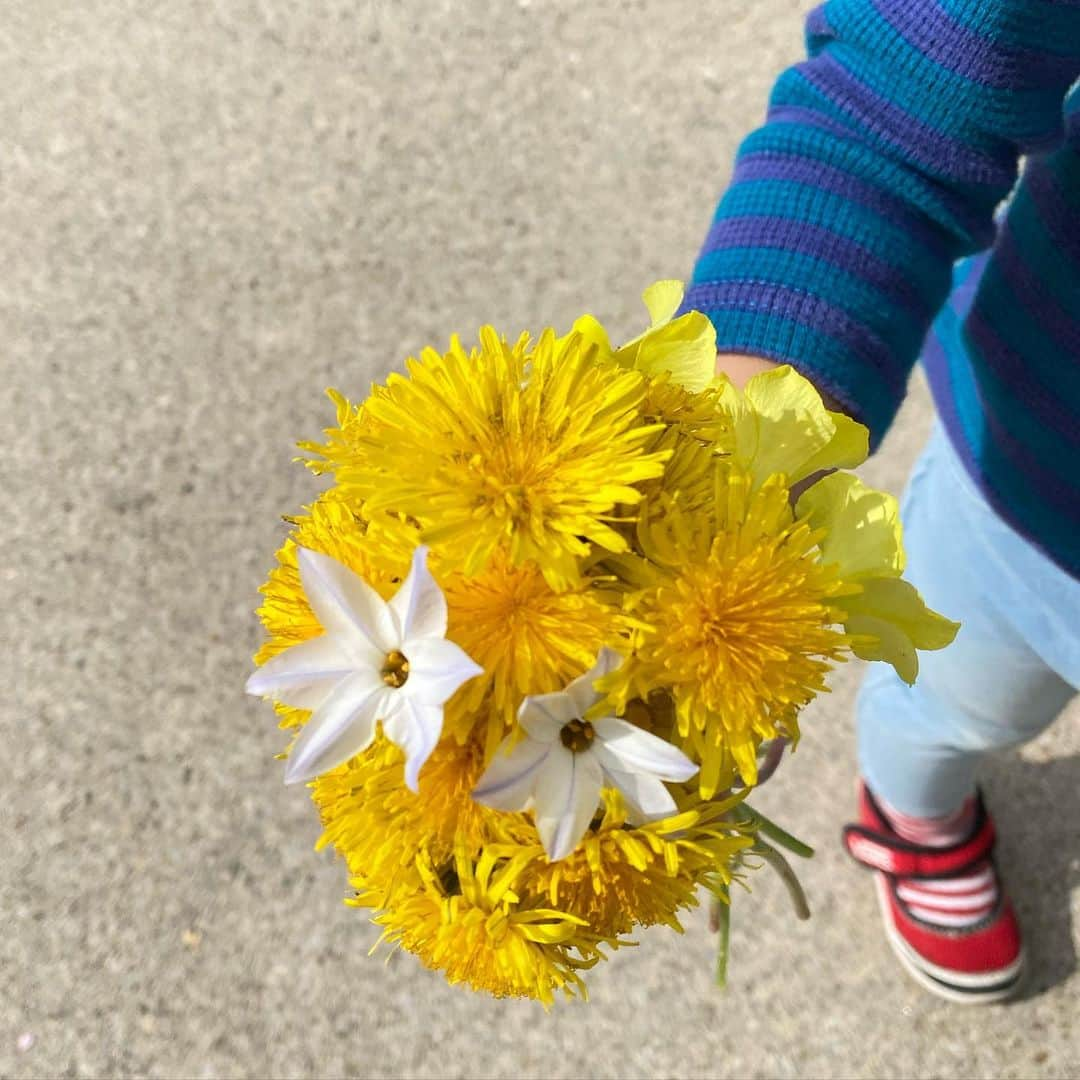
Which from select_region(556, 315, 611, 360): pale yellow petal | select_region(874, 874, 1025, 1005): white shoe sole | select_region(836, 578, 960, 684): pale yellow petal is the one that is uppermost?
select_region(556, 315, 611, 360): pale yellow petal

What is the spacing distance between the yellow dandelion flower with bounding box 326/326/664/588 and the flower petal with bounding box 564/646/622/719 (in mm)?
27

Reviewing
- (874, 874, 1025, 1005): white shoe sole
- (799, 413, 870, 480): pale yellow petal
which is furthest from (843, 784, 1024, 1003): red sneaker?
(799, 413, 870, 480): pale yellow petal

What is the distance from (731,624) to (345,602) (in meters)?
0.13

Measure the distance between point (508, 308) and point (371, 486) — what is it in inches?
47.2

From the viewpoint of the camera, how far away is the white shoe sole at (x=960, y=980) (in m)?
1.12

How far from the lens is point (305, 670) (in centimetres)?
32

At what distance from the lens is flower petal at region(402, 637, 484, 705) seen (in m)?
0.29

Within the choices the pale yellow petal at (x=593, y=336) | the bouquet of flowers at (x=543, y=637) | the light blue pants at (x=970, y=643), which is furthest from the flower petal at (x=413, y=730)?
the light blue pants at (x=970, y=643)

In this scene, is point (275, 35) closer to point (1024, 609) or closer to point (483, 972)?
point (1024, 609)

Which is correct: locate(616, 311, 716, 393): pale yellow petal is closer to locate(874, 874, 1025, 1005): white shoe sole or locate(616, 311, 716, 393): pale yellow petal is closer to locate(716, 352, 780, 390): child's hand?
locate(716, 352, 780, 390): child's hand

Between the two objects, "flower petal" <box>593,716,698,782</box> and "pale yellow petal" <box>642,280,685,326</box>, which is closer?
"flower petal" <box>593,716,698,782</box>

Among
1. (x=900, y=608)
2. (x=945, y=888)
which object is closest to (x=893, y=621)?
(x=900, y=608)

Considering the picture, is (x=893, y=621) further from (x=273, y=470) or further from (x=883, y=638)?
(x=273, y=470)

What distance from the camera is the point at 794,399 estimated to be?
394mm
